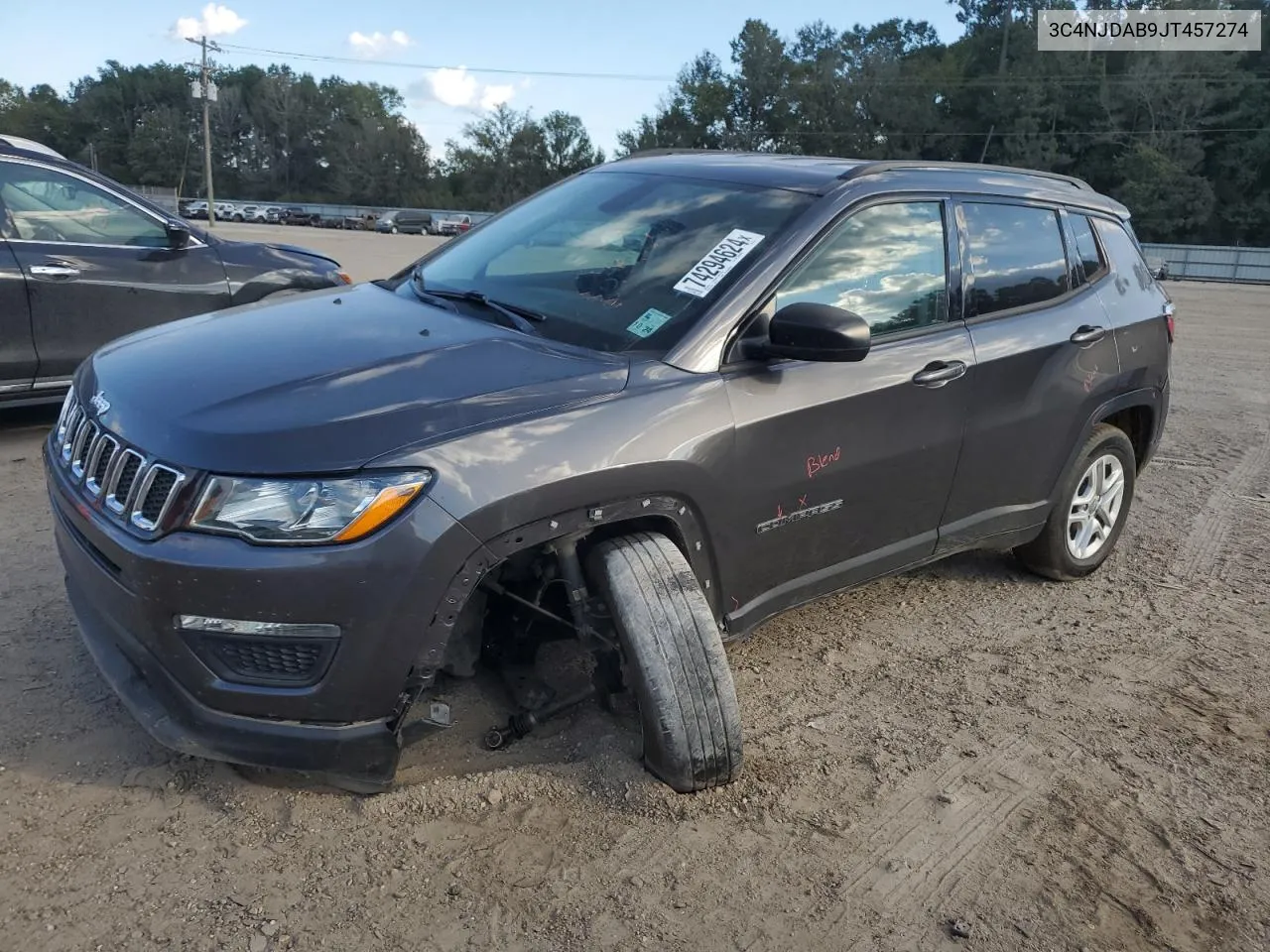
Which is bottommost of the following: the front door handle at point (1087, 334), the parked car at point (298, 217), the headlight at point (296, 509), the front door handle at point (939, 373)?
the headlight at point (296, 509)

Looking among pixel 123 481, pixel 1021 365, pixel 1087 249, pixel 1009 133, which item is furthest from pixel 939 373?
pixel 1009 133

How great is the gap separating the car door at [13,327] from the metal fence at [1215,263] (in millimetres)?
38870

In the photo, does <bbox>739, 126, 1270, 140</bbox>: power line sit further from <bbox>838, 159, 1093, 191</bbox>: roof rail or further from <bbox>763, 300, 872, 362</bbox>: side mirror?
<bbox>763, 300, 872, 362</bbox>: side mirror

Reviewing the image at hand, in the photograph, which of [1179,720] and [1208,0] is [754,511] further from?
[1208,0]

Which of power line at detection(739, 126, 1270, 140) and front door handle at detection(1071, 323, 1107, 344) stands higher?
power line at detection(739, 126, 1270, 140)

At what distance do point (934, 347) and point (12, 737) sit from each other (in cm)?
324

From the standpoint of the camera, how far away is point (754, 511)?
9.93 feet

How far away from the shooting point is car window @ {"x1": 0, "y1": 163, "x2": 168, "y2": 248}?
5.72 meters

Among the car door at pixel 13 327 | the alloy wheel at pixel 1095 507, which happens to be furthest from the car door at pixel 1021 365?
the car door at pixel 13 327

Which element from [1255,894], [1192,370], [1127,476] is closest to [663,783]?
[1255,894]

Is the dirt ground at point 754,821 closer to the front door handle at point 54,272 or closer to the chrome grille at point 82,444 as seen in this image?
the chrome grille at point 82,444

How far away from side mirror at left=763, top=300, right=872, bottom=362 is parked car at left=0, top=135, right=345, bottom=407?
15.5 ft

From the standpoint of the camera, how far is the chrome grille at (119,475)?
242 cm

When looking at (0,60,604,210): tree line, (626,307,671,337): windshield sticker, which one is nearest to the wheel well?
(626,307,671,337): windshield sticker
